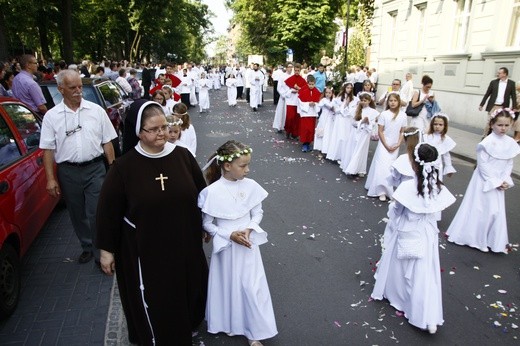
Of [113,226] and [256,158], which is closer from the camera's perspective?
[113,226]

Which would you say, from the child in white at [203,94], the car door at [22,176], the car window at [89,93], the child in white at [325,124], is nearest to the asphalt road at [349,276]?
the car door at [22,176]

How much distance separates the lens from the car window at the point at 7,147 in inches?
165

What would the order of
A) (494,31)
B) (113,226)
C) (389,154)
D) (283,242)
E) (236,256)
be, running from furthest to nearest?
(494,31) < (389,154) < (283,242) < (236,256) < (113,226)

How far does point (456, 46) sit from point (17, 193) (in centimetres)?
1730

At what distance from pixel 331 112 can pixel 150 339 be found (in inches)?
330

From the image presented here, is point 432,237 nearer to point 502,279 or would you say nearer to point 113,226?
point 502,279

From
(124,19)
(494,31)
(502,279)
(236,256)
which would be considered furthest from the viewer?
(124,19)

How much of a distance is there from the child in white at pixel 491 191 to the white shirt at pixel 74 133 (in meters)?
4.73

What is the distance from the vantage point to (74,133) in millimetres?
4246

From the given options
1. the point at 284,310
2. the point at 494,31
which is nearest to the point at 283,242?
the point at 284,310

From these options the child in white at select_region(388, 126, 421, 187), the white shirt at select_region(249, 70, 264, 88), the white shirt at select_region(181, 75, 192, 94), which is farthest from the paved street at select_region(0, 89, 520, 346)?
the white shirt at select_region(249, 70, 264, 88)

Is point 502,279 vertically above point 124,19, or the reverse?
point 124,19

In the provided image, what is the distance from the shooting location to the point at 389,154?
7258 mm

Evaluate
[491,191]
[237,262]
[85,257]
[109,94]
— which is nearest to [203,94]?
[109,94]
